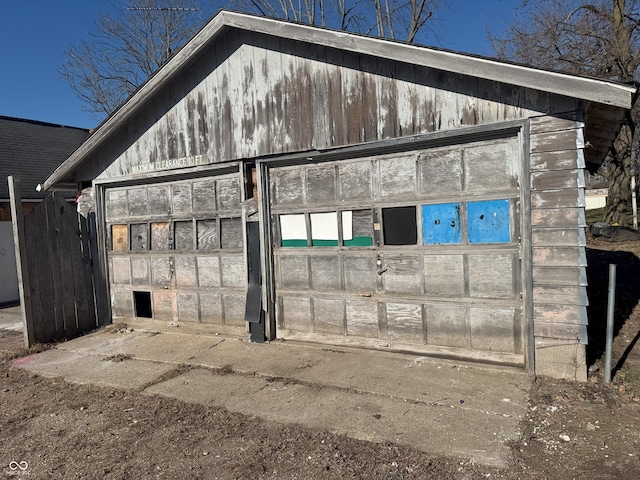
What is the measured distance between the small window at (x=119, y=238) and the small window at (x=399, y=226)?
466cm

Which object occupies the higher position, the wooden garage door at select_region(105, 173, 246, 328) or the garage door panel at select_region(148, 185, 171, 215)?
the garage door panel at select_region(148, 185, 171, 215)

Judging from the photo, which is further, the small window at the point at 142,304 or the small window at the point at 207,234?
the small window at the point at 142,304

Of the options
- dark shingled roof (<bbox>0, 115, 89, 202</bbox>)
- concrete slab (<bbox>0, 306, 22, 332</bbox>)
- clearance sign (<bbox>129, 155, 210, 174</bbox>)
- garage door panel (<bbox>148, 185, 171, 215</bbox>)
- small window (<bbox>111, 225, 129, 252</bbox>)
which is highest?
dark shingled roof (<bbox>0, 115, 89, 202</bbox>)

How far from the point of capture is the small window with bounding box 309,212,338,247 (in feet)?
18.7

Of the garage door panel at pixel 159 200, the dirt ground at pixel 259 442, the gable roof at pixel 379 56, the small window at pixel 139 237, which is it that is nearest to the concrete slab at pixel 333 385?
the dirt ground at pixel 259 442

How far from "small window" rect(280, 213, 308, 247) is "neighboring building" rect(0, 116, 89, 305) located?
7.83 m

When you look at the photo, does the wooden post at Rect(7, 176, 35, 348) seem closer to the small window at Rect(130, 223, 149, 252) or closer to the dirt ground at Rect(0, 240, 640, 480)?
the small window at Rect(130, 223, 149, 252)

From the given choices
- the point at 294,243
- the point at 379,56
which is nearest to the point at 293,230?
the point at 294,243

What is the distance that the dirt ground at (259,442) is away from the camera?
300 cm

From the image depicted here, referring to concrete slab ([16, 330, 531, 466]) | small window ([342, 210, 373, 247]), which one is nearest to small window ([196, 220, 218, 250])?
concrete slab ([16, 330, 531, 466])

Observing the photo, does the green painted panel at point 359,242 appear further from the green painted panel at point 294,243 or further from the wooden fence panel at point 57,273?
the wooden fence panel at point 57,273

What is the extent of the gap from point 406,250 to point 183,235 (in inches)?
144

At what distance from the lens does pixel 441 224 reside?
197 inches

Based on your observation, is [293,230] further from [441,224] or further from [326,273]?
[441,224]
